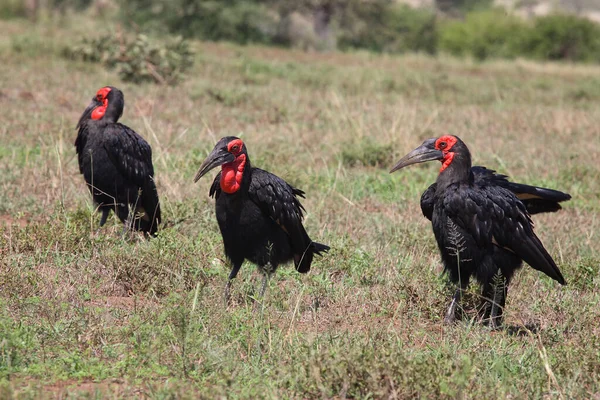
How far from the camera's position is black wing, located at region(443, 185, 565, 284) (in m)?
4.92

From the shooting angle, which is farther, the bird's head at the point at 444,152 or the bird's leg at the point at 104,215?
the bird's leg at the point at 104,215

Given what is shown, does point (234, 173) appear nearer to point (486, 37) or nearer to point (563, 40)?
A: point (563, 40)

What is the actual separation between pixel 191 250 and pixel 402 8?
37081 millimetres

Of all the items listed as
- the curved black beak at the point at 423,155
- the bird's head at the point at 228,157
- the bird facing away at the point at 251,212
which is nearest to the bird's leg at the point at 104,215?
the bird facing away at the point at 251,212

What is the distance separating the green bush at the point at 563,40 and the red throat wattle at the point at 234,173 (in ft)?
101

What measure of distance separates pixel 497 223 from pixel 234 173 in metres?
1.58

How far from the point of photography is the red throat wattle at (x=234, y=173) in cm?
502

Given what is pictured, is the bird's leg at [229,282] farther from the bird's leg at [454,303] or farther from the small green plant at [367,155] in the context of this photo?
→ the small green plant at [367,155]

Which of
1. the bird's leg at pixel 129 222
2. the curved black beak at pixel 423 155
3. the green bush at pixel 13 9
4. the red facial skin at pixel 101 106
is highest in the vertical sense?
the curved black beak at pixel 423 155

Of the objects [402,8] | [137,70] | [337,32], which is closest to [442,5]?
[402,8]

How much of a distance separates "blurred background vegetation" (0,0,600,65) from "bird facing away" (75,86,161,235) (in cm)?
1662

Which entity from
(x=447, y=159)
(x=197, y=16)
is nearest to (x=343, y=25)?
(x=197, y=16)

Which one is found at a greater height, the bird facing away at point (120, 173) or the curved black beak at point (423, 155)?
the curved black beak at point (423, 155)

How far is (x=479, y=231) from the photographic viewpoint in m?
4.95
